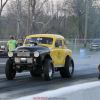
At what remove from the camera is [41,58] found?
10562 mm

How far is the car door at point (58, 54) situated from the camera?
1177 cm

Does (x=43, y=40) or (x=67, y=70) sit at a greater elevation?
(x=43, y=40)

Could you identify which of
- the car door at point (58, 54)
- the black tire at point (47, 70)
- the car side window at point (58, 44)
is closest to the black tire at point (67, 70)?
the car door at point (58, 54)

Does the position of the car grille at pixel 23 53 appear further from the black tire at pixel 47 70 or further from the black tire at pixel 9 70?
the black tire at pixel 47 70

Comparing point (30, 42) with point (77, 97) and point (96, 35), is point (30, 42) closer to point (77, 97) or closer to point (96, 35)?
point (77, 97)

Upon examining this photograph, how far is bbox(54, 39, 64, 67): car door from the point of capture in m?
11.8

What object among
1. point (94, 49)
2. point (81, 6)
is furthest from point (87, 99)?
point (81, 6)

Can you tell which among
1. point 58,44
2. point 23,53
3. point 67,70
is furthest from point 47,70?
point 58,44

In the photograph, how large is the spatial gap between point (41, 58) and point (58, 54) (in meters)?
1.50

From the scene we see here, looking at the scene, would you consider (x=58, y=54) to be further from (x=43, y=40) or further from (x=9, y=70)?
(x=9, y=70)

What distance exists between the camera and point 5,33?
68.4 meters

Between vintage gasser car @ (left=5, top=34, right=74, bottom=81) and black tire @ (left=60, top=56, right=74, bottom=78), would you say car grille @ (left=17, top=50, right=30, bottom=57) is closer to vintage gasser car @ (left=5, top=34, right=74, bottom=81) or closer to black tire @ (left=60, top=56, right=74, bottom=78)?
vintage gasser car @ (left=5, top=34, right=74, bottom=81)

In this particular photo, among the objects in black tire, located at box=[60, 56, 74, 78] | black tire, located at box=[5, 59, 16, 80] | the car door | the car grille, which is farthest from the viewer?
black tire, located at box=[60, 56, 74, 78]

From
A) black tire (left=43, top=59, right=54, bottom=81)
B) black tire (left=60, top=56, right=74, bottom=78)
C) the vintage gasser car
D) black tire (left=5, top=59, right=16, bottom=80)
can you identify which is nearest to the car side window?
the vintage gasser car
